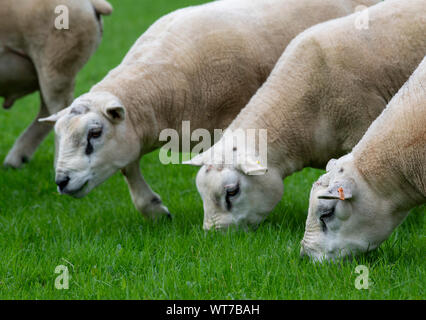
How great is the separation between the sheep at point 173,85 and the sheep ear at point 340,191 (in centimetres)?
181

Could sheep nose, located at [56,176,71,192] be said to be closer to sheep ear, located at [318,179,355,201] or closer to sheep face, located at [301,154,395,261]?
sheep face, located at [301,154,395,261]

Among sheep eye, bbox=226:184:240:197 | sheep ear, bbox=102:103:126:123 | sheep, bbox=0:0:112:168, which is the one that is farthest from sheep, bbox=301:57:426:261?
sheep, bbox=0:0:112:168

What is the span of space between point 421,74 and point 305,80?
104 centimetres

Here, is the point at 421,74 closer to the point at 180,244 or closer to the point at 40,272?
the point at 180,244

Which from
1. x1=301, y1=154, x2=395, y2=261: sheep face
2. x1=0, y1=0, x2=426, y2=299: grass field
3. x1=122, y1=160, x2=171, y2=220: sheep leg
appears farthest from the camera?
x1=122, y1=160, x2=171, y2=220: sheep leg

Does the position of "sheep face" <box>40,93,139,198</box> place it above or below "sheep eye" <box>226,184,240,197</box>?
above

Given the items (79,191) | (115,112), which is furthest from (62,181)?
(115,112)

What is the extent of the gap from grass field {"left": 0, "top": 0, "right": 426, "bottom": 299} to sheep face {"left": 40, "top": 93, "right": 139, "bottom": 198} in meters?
0.42

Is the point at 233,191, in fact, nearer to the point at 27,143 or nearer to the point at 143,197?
the point at 143,197

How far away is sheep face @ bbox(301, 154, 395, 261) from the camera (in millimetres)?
4262
